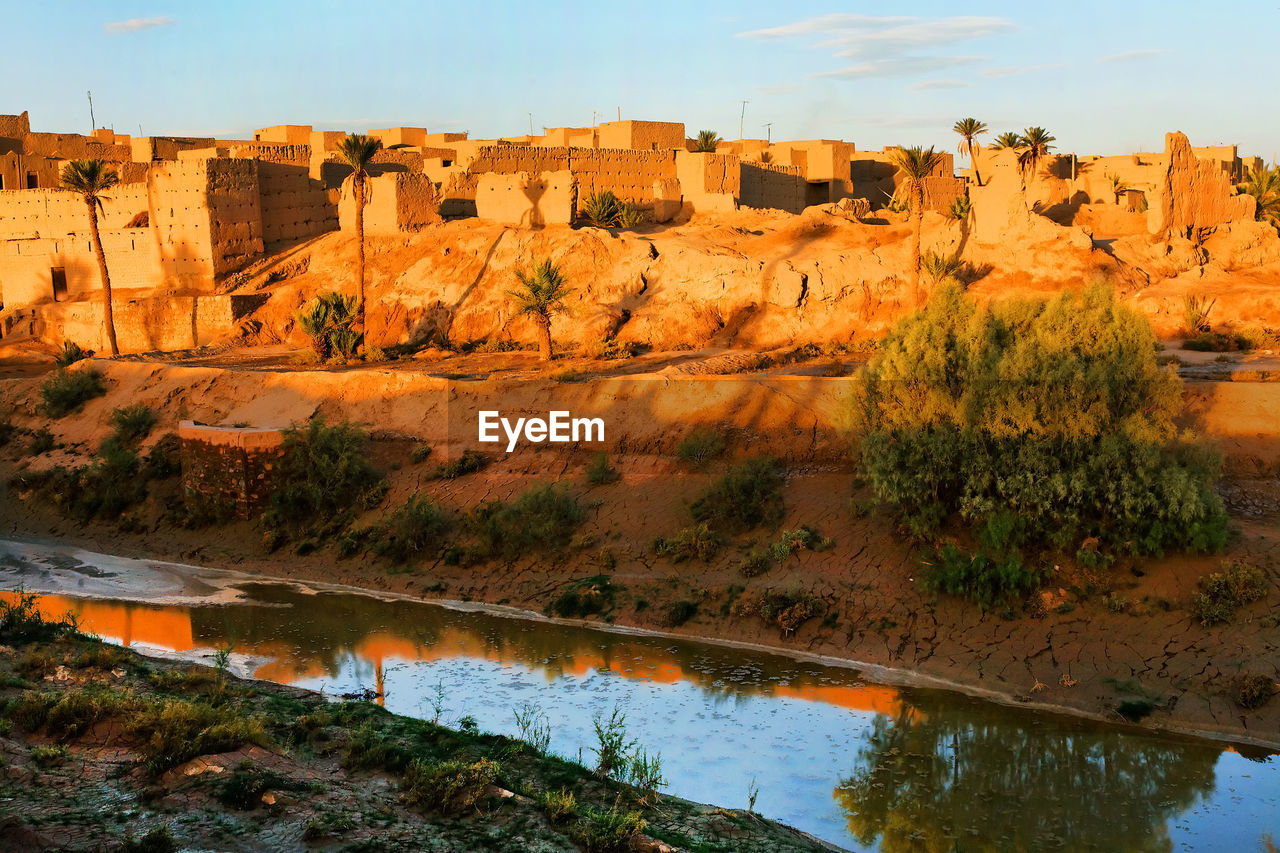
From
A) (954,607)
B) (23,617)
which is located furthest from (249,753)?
(954,607)

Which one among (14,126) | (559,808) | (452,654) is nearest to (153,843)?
(559,808)

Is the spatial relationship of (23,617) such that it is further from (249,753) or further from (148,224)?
(148,224)

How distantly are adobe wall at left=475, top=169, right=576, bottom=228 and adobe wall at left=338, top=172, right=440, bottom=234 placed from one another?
1.56 m

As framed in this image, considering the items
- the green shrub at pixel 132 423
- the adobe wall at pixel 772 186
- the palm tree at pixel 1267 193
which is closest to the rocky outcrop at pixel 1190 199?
the palm tree at pixel 1267 193

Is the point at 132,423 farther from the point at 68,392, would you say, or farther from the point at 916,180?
the point at 916,180

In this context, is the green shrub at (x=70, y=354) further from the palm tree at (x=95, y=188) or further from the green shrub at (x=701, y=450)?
the green shrub at (x=701, y=450)

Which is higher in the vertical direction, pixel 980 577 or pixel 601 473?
pixel 601 473

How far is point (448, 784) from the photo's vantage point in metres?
9.98

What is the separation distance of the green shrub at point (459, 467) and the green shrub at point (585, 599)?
4.26m

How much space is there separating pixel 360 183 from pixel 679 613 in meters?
17.3

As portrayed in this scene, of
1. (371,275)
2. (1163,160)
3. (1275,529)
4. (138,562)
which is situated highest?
(1163,160)

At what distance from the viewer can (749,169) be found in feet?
113

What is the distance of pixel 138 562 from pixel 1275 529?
1745 cm

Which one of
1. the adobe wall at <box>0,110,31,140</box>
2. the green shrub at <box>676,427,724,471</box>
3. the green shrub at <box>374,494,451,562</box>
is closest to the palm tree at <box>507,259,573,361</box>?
the green shrub at <box>676,427,724,471</box>
